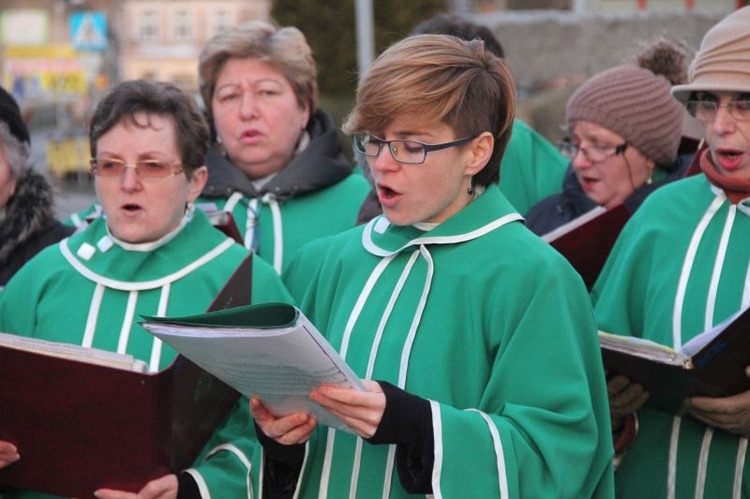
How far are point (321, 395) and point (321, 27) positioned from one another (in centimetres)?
1732

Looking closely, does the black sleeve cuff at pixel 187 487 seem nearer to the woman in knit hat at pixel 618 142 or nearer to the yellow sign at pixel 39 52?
the woman in knit hat at pixel 618 142

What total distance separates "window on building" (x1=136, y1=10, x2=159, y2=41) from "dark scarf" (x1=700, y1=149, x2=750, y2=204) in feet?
164

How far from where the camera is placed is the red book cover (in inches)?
132

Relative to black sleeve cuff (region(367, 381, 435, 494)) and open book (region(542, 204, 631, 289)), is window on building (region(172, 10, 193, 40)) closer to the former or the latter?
open book (region(542, 204, 631, 289))

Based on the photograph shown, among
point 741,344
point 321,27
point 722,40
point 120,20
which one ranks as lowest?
point 120,20

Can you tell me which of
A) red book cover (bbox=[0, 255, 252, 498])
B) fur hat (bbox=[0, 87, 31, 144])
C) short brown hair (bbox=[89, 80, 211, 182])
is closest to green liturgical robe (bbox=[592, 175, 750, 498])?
red book cover (bbox=[0, 255, 252, 498])

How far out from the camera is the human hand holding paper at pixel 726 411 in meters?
3.52

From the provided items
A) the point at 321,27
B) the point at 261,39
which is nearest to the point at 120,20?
the point at 321,27

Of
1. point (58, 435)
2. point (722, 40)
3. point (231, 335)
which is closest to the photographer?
point (231, 335)

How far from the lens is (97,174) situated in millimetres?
3979

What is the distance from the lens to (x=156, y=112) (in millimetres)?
4027

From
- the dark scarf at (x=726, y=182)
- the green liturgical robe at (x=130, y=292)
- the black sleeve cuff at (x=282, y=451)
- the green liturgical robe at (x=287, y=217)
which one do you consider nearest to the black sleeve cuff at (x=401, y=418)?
the black sleeve cuff at (x=282, y=451)

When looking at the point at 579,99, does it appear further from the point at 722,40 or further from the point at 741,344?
the point at 741,344

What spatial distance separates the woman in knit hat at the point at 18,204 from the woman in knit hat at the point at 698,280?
211 cm
